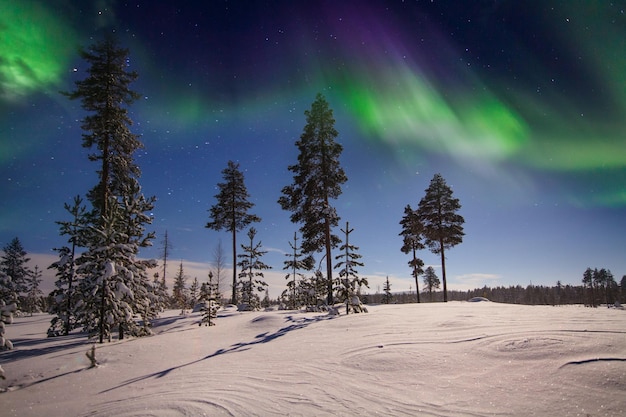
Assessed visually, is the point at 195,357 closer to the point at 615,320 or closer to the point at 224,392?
the point at 224,392

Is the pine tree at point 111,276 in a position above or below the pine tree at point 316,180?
below

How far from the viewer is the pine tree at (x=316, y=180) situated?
19.2 m

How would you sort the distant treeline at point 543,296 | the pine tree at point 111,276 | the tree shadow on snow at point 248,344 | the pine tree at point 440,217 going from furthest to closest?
the distant treeline at point 543,296 → the pine tree at point 440,217 → the pine tree at point 111,276 → the tree shadow on snow at point 248,344

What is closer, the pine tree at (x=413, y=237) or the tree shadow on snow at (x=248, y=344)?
the tree shadow on snow at (x=248, y=344)

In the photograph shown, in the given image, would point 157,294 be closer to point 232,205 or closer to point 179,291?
point 232,205

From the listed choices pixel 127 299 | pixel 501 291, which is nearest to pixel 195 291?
pixel 127 299

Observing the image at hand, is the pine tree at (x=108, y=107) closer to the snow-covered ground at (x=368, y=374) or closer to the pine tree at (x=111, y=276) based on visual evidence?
the pine tree at (x=111, y=276)

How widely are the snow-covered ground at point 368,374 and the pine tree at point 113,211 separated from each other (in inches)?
103

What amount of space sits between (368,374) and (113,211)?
1241 centimetres

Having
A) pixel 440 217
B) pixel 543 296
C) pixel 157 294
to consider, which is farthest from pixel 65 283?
pixel 543 296

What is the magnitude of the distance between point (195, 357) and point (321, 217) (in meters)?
11.9

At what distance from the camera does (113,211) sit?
12281 millimetres

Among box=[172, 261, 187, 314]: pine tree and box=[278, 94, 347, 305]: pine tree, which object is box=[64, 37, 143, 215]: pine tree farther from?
box=[172, 261, 187, 314]: pine tree

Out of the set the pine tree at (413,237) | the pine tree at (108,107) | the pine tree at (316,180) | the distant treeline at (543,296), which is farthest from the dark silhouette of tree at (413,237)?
the distant treeline at (543,296)
